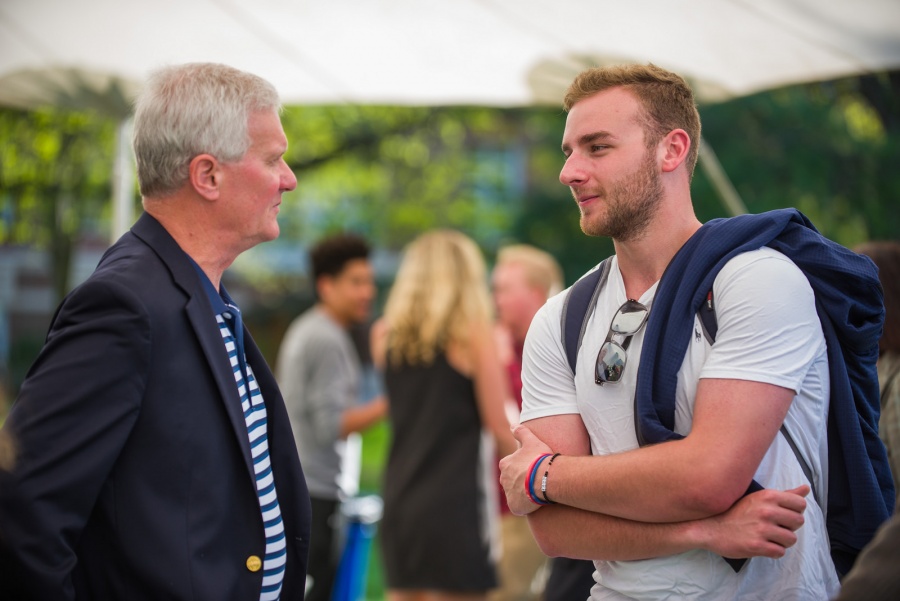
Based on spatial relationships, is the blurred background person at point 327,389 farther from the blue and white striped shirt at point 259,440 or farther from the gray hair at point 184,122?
the gray hair at point 184,122

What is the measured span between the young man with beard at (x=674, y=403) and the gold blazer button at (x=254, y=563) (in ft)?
1.87

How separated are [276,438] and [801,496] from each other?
1.14 m

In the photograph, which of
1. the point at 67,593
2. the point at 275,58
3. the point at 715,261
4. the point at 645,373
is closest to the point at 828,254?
the point at 715,261

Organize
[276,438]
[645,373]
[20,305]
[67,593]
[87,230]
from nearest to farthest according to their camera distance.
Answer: [67,593] < [645,373] < [276,438] < [20,305] < [87,230]

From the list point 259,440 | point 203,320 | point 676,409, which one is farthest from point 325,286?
point 676,409

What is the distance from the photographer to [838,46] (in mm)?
3855

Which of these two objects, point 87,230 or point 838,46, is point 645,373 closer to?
point 838,46

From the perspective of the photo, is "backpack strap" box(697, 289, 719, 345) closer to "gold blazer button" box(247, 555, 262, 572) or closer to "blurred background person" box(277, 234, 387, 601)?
"gold blazer button" box(247, 555, 262, 572)

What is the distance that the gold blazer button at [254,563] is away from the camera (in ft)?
6.48

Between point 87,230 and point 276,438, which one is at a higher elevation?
point 276,438

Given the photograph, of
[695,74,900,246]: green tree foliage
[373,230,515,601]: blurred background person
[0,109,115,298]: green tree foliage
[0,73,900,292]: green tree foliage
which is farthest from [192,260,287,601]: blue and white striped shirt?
[695,74,900,246]: green tree foliage

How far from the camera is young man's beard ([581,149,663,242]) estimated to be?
2055 millimetres

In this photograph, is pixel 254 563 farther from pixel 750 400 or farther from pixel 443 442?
pixel 443 442

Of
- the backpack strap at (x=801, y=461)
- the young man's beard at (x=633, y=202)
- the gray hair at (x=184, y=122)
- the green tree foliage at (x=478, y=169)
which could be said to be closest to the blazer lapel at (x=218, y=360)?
the gray hair at (x=184, y=122)
